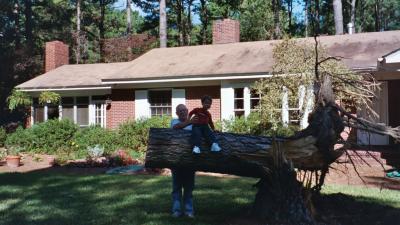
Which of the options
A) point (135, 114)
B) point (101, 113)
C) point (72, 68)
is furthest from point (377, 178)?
point (72, 68)

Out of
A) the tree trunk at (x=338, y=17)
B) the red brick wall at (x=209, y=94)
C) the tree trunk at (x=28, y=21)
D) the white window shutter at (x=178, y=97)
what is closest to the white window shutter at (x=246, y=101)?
the red brick wall at (x=209, y=94)

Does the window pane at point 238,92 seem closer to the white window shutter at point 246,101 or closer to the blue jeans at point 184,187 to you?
the white window shutter at point 246,101

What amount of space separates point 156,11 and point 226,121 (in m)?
26.5

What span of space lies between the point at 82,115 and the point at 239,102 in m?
7.75

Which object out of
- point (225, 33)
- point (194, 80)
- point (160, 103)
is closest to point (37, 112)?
point (160, 103)

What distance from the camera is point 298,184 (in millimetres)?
6414

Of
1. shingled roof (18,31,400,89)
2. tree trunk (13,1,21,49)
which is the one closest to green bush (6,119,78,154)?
shingled roof (18,31,400,89)

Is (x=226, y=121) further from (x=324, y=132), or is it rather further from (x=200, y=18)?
(x=200, y=18)

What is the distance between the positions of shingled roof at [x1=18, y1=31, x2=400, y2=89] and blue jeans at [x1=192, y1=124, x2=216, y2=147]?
973 cm

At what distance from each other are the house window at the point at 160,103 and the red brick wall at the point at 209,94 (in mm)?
891

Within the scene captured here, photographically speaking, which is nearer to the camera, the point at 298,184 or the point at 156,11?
the point at 298,184

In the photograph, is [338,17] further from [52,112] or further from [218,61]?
[52,112]

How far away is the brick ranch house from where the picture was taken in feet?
52.2

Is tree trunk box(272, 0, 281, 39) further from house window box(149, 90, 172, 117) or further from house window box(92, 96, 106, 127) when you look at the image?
house window box(149, 90, 172, 117)
